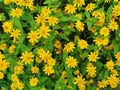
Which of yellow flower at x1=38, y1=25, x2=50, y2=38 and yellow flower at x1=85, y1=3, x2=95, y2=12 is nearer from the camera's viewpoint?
yellow flower at x1=38, y1=25, x2=50, y2=38

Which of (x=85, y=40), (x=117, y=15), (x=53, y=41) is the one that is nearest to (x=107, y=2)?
(x=117, y=15)

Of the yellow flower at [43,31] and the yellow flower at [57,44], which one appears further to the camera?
the yellow flower at [57,44]

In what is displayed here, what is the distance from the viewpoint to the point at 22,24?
96.6 inches

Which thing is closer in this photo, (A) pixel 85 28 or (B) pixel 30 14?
(B) pixel 30 14

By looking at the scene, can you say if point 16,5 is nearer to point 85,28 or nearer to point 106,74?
point 85,28

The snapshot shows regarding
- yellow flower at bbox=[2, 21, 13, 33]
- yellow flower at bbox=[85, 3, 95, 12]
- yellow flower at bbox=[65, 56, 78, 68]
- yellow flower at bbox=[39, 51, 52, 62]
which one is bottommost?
yellow flower at bbox=[65, 56, 78, 68]

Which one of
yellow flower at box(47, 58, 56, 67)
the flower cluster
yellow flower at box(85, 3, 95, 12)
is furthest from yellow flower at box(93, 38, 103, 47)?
yellow flower at box(47, 58, 56, 67)

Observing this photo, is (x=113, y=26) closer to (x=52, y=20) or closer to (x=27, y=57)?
(x=52, y=20)

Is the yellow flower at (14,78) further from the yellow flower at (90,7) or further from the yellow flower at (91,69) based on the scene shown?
the yellow flower at (90,7)

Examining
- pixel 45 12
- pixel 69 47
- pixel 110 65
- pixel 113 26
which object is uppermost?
pixel 45 12

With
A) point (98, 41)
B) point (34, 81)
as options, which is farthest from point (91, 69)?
point (34, 81)

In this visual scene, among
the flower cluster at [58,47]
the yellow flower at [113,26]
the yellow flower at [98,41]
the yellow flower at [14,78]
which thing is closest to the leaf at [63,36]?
the flower cluster at [58,47]

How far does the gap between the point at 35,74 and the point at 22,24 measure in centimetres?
36

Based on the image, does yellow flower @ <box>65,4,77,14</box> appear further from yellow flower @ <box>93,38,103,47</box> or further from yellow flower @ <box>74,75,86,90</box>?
yellow flower @ <box>74,75,86,90</box>
